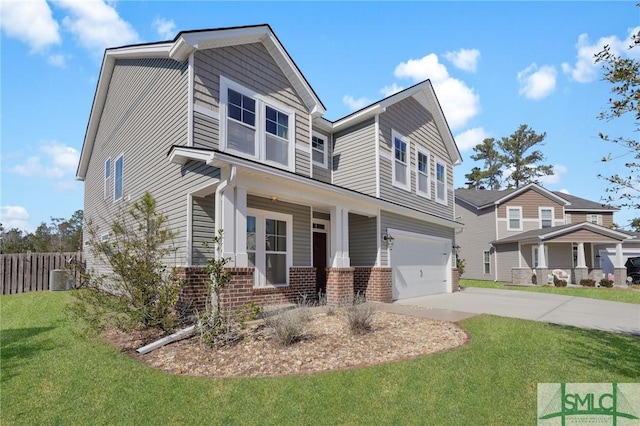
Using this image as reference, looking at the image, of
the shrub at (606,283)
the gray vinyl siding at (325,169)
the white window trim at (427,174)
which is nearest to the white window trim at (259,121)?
the gray vinyl siding at (325,169)

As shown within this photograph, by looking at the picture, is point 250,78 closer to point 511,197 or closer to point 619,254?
point 511,197

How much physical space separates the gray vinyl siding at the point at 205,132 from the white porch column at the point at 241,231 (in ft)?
6.09

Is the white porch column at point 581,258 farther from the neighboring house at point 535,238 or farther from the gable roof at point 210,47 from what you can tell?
the gable roof at point 210,47

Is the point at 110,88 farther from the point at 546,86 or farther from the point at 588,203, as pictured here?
the point at 588,203

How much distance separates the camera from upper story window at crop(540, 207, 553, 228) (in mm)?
27344

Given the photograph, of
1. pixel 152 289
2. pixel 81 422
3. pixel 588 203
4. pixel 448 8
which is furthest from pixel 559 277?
pixel 81 422

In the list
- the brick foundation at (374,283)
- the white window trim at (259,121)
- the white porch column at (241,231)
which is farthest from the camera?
the brick foundation at (374,283)

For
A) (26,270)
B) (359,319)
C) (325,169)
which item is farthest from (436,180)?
(26,270)

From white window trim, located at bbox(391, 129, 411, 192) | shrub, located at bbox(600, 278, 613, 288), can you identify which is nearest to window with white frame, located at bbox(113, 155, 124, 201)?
white window trim, located at bbox(391, 129, 411, 192)

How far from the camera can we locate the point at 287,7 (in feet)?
31.5

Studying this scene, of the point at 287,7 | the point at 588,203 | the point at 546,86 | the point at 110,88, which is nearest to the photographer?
the point at 287,7

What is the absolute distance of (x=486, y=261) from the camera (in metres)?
28.0

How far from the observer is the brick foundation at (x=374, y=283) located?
1209 centimetres

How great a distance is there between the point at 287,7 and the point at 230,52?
1.90 metres
